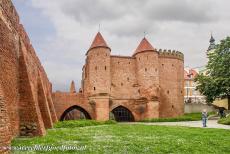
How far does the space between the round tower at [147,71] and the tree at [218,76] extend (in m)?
5.93

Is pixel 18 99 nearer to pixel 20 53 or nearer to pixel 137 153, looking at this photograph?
pixel 20 53

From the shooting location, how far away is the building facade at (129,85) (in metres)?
41.5

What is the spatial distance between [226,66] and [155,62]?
389 inches

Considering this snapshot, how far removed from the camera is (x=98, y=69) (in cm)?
4166

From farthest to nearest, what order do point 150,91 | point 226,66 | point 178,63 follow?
→ 1. point 178,63
2. point 150,91
3. point 226,66

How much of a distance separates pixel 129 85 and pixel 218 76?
12.4 m

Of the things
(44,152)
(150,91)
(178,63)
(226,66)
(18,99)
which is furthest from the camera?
(178,63)

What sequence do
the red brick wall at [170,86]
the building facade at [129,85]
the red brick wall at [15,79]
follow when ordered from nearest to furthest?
the red brick wall at [15,79], the building facade at [129,85], the red brick wall at [170,86]

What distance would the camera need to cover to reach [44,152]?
9.41 m

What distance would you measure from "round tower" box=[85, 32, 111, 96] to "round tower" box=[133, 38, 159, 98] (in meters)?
5.09

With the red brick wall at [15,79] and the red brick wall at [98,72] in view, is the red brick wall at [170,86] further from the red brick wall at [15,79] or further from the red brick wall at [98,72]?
the red brick wall at [15,79]

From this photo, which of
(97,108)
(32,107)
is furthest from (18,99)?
(97,108)

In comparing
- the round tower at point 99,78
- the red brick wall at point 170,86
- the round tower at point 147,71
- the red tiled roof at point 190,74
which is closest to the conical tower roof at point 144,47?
the round tower at point 147,71

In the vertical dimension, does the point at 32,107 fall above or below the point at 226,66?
below
